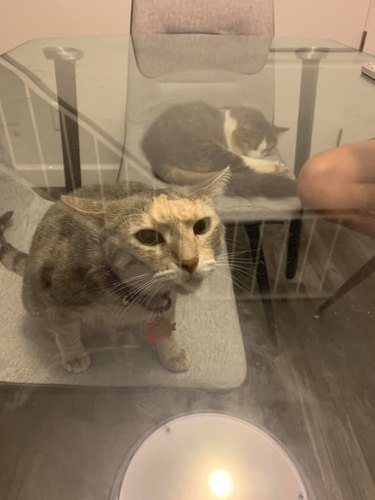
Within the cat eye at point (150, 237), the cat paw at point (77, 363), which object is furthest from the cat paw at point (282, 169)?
the cat paw at point (77, 363)

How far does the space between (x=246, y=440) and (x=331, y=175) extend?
1.97 feet

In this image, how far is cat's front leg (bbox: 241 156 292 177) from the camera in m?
1.14

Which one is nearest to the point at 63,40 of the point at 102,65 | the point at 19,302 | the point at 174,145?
the point at 102,65

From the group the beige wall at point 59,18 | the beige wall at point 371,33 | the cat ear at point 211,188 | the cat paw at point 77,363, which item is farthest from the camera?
the beige wall at point 371,33

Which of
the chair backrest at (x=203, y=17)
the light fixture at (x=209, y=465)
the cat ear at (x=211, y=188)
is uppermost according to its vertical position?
the chair backrest at (x=203, y=17)

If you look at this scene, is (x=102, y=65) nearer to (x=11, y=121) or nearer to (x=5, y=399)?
(x=11, y=121)

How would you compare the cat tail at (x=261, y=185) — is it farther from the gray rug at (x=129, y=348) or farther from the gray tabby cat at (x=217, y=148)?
the gray rug at (x=129, y=348)

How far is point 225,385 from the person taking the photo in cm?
92

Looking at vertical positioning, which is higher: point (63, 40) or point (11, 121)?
point (63, 40)

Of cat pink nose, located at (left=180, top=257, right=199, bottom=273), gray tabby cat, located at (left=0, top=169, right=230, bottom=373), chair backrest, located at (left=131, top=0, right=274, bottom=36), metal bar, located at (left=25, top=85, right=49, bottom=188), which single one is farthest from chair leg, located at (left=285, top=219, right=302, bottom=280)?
chair backrest, located at (left=131, top=0, right=274, bottom=36)

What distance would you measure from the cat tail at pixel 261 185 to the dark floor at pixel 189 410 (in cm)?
39

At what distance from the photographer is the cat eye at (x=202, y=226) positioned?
0.74 metres

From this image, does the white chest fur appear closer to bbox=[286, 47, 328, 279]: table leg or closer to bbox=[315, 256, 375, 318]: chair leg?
bbox=[286, 47, 328, 279]: table leg

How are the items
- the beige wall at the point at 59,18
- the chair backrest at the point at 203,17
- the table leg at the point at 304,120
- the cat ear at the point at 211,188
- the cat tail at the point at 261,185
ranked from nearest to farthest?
the cat ear at the point at 211,188, the cat tail at the point at 261,185, the table leg at the point at 304,120, the chair backrest at the point at 203,17, the beige wall at the point at 59,18
